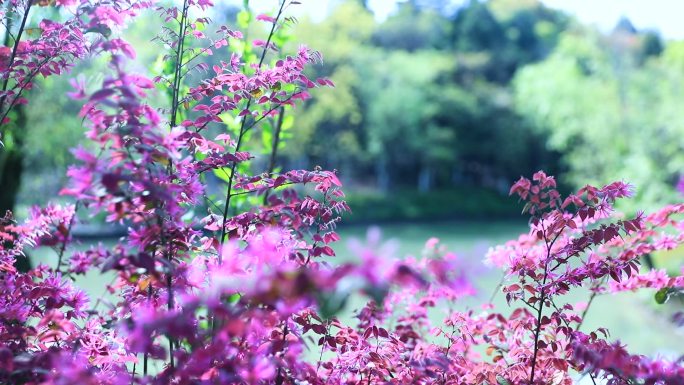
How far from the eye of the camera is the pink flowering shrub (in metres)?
1.16

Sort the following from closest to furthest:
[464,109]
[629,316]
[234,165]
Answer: [234,165], [629,316], [464,109]

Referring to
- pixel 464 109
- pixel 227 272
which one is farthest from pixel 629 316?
pixel 464 109

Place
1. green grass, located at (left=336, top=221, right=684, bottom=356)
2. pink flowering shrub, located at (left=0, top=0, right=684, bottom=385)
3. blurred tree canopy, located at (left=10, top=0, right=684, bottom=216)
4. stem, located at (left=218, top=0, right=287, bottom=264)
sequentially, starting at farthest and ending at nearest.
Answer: blurred tree canopy, located at (left=10, top=0, right=684, bottom=216)
green grass, located at (left=336, top=221, right=684, bottom=356)
stem, located at (left=218, top=0, right=287, bottom=264)
pink flowering shrub, located at (left=0, top=0, right=684, bottom=385)

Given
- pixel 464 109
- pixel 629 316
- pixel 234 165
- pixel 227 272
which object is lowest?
pixel 227 272

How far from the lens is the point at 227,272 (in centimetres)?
110

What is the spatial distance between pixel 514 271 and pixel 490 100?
23.9 meters

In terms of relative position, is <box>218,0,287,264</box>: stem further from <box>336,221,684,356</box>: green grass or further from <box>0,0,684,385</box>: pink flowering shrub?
<box>336,221,684,356</box>: green grass

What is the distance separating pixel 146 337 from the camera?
1.08 metres

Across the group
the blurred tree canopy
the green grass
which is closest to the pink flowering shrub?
the green grass

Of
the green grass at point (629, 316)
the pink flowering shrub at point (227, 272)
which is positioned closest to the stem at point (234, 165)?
the pink flowering shrub at point (227, 272)

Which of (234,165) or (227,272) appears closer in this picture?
(227,272)

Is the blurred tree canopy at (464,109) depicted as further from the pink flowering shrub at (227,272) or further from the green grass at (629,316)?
the pink flowering shrub at (227,272)

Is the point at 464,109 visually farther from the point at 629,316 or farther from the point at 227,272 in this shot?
the point at 227,272

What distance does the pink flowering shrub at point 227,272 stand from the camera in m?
1.16
